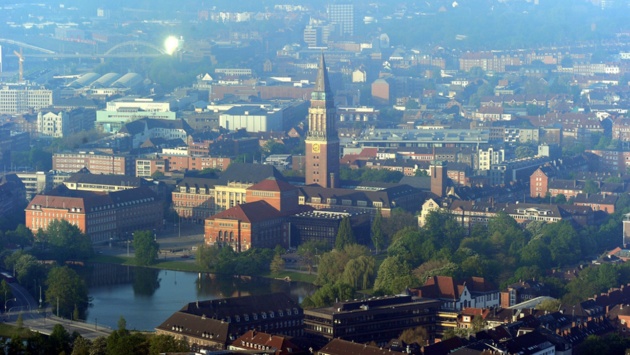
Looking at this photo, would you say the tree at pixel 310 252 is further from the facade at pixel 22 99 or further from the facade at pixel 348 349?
the facade at pixel 22 99

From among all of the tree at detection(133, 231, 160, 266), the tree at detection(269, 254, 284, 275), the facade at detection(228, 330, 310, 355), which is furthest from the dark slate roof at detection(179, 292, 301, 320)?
the tree at detection(133, 231, 160, 266)

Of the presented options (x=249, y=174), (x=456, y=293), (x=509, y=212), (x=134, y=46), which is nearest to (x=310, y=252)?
(x=509, y=212)

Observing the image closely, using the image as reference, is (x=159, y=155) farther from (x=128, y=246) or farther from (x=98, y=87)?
(x=98, y=87)

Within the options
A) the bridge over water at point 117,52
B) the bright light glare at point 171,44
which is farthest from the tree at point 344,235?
the bright light glare at point 171,44

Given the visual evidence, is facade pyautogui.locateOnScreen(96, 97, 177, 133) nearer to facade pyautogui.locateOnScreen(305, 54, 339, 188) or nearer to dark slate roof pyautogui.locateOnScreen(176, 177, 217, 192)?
dark slate roof pyautogui.locateOnScreen(176, 177, 217, 192)

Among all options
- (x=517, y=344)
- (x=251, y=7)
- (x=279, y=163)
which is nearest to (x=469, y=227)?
(x=279, y=163)

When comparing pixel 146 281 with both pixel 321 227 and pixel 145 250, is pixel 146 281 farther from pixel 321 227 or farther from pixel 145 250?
pixel 321 227
